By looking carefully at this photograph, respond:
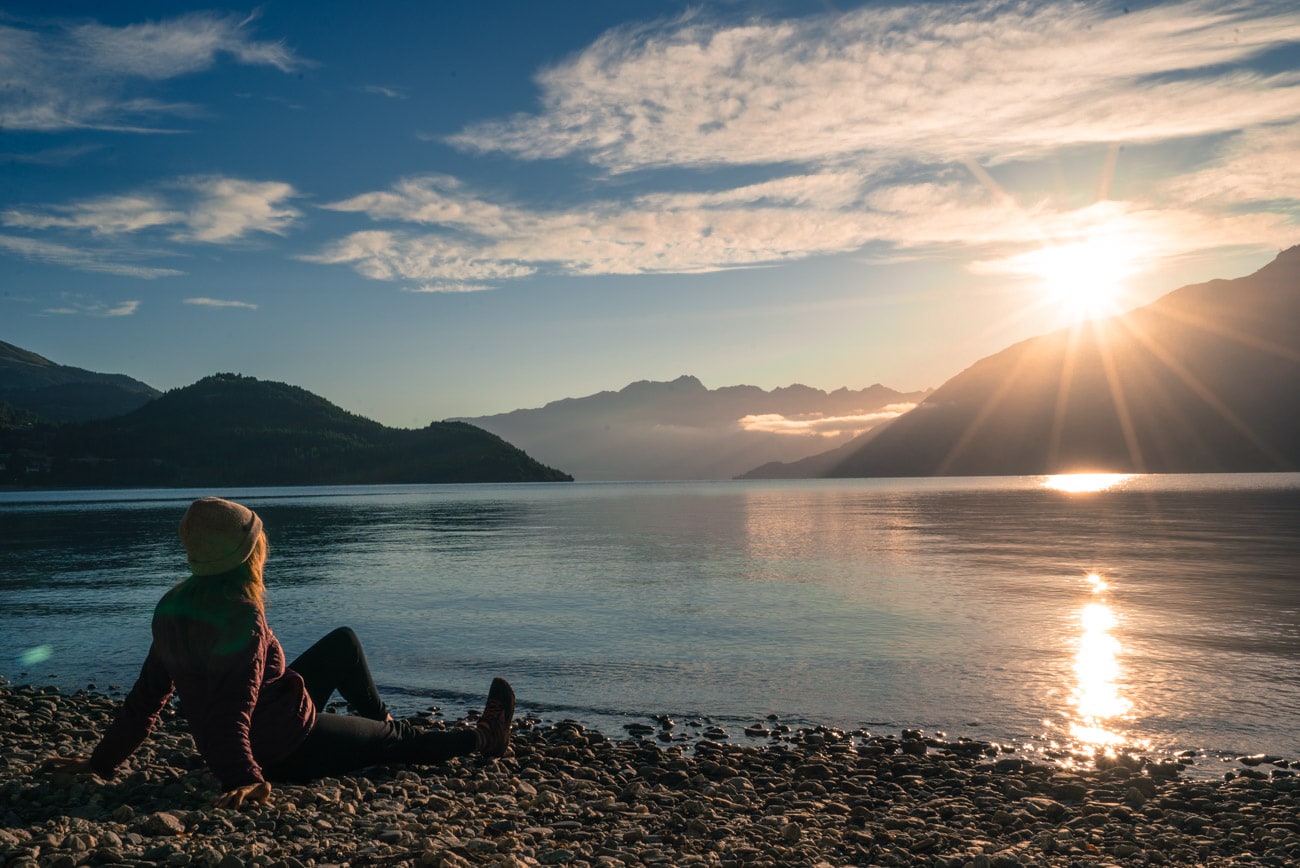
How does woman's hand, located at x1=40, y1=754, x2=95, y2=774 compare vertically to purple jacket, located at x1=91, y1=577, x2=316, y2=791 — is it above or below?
below

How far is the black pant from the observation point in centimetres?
889

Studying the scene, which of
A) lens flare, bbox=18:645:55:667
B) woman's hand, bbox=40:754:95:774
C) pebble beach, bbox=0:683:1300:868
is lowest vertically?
lens flare, bbox=18:645:55:667

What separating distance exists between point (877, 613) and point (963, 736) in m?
12.1

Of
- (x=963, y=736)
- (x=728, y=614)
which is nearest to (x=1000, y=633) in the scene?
(x=728, y=614)

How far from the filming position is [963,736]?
1354 cm

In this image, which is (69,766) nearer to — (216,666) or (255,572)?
(216,666)

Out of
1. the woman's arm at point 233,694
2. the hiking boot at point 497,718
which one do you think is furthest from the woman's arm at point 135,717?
the hiking boot at point 497,718

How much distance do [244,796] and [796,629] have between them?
676 inches

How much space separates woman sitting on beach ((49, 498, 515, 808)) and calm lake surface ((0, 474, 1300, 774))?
6582 mm

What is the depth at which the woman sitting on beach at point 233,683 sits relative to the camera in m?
7.62

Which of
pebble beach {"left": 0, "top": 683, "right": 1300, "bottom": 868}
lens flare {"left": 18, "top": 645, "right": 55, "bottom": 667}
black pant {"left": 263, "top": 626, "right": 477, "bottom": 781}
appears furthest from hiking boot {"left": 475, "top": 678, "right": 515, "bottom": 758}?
lens flare {"left": 18, "top": 645, "right": 55, "bottom": 667}

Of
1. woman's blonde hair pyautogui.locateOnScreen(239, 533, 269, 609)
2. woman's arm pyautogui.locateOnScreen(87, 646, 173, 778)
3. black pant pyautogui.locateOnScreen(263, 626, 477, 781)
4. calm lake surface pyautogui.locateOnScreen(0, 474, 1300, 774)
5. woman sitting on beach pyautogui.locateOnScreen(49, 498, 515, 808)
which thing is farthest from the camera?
calm lake surface pyautogui.locateOnScreen(0, 474, 1300, 774)

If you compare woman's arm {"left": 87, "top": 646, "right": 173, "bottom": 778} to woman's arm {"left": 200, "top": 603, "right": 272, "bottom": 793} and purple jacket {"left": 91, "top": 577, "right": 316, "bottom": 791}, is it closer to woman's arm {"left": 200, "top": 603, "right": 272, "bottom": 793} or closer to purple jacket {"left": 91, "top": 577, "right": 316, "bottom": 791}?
purple jacket {"left": 91, "top": 577, "right": 316, "bottom": 791}

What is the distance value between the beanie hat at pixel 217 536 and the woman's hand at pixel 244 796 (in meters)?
2.07
